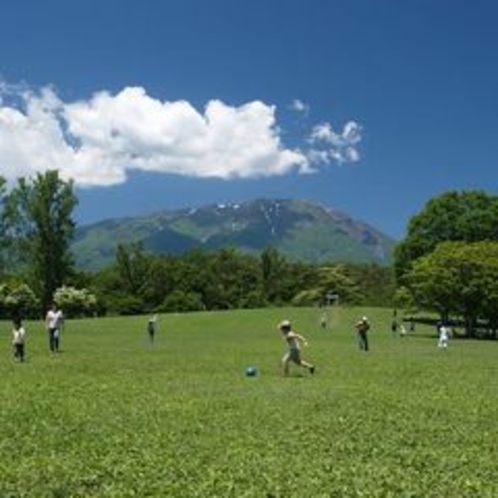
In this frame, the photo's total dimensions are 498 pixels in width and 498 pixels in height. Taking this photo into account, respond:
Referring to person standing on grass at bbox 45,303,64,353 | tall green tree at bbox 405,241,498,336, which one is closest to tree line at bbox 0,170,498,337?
tall green tree at bbox 405,241,498,336

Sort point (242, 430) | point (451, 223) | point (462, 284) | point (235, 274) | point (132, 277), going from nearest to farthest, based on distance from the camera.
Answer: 1. point (242, 430)
2. point (462, 284)
3. point (451, 223)
4. point (132, 277)
5. point (235, 274)

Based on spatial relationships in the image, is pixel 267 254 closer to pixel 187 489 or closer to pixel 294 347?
pixel 294 347

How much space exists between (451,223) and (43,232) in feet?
177

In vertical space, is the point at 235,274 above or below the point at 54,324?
above

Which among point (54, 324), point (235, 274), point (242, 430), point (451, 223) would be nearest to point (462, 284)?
point (451, 223)

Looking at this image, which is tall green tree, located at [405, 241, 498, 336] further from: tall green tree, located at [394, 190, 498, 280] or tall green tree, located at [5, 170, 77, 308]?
tall green tree, located at [5, 170, 77, 308]

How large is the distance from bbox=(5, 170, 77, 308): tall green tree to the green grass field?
283 ft

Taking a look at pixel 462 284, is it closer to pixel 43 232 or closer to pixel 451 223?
pixel 451 223

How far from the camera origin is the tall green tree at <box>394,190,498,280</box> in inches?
4884

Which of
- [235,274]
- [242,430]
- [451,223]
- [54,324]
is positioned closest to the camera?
[242,430]

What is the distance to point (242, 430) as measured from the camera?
21.9m

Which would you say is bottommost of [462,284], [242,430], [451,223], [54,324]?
[242,430]

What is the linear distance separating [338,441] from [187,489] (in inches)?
235

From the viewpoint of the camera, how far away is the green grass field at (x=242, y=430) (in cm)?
1582
